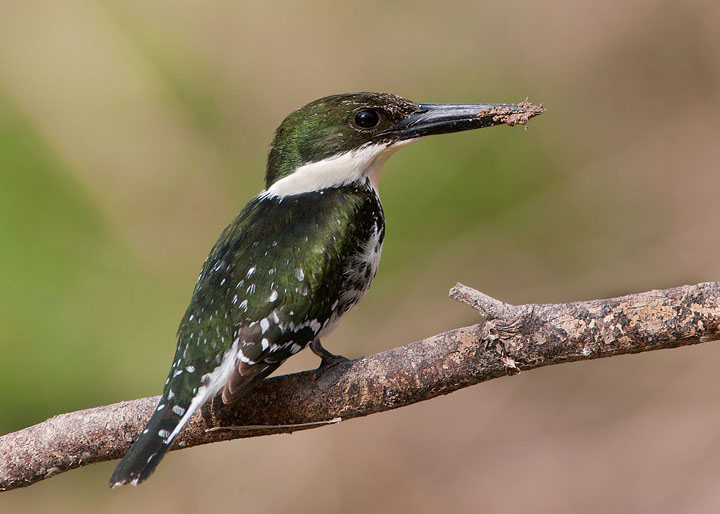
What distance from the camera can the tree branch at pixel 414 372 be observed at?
1.93m

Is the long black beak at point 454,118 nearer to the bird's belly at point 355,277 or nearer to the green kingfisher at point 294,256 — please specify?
the green kingfisher at point 294,256

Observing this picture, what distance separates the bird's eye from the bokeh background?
65.1 inches

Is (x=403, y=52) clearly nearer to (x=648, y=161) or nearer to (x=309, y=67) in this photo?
(x=309, y=67)

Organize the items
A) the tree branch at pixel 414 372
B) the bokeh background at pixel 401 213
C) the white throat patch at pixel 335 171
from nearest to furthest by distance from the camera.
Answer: the tree branch at pixel 414 372
the white throat patch at pixel 335 171
the bokeh background at pixel 401 213

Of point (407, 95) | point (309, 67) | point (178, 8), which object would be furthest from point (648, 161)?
point (178, 8)

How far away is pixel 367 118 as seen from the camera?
104 inches

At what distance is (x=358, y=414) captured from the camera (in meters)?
2.26

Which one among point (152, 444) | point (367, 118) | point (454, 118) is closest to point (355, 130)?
point (367, 118)

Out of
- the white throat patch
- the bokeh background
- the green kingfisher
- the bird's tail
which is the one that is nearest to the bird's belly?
the green kingfisher

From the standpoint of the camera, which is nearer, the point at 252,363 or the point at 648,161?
the point at 252,363

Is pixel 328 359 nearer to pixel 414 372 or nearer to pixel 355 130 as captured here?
pixel 414 372

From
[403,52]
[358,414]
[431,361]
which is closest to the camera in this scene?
[431,361]

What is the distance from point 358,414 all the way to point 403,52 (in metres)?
2.66

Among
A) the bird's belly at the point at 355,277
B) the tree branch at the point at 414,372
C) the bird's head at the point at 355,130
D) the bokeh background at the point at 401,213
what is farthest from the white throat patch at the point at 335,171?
the bokeh background at the point at 401,213
